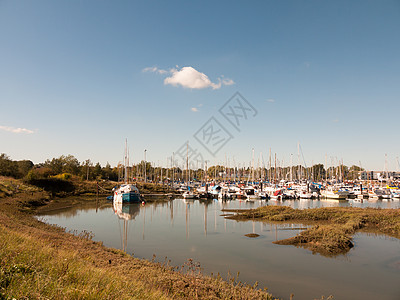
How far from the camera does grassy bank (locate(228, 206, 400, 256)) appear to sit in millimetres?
21156

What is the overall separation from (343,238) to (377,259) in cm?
317

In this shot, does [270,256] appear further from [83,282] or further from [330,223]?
[330,223]

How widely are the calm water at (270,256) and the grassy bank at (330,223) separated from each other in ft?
3.91

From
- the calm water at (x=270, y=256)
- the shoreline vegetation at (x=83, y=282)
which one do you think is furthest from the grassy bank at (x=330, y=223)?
the shoreline vegetation at (x=83, y=282)

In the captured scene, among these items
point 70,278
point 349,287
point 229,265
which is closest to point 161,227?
point 229,265

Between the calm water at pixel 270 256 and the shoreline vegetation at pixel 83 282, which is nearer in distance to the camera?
the shoreline vegetation at pixel 83 282

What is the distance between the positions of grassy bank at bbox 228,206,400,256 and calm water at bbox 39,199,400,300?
119cm

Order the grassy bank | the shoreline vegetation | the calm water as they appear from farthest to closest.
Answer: the grassy bank, the calm water, the shoreline vegetation

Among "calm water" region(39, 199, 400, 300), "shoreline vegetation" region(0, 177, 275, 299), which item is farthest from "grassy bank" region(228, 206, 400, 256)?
"shoreline vegetation" region(0, 177, 275, 299)

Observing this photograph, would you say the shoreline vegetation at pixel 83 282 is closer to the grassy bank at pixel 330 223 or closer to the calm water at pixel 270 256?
the calm water at pixel 270 256

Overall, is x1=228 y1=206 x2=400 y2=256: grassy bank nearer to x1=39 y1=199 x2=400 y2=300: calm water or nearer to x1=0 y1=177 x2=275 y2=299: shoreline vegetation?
x1=39 y1=199 x2=400 y2=300: calm water

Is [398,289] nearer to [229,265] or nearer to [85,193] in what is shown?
[229,265]

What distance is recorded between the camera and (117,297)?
→ 6816mm

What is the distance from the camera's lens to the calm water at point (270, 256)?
552 inches
